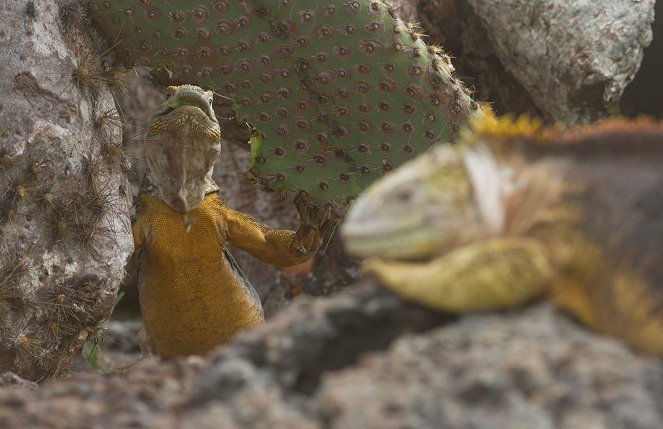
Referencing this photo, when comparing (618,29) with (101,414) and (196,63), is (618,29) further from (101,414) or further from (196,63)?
(101,414)

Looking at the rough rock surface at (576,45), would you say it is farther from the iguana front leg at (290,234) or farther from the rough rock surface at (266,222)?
the iguana front leg at (290,234)

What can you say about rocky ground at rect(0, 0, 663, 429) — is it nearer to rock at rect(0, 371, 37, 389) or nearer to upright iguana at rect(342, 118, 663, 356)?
upright iguana at rect(342, 118, 663, 356)

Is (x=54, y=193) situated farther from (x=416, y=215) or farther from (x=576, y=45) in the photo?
(x=576, y=45)

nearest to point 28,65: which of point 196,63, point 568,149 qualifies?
point 196,63

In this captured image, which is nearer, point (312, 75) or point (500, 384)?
point (500, 384)

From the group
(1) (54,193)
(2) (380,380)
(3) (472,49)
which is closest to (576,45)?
(3) (472,49)

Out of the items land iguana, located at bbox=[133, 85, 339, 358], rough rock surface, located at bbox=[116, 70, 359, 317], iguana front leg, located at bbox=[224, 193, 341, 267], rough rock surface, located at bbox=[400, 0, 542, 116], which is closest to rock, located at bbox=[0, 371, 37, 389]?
land iguana, located at bbox=[133, 85, 339, 358]
